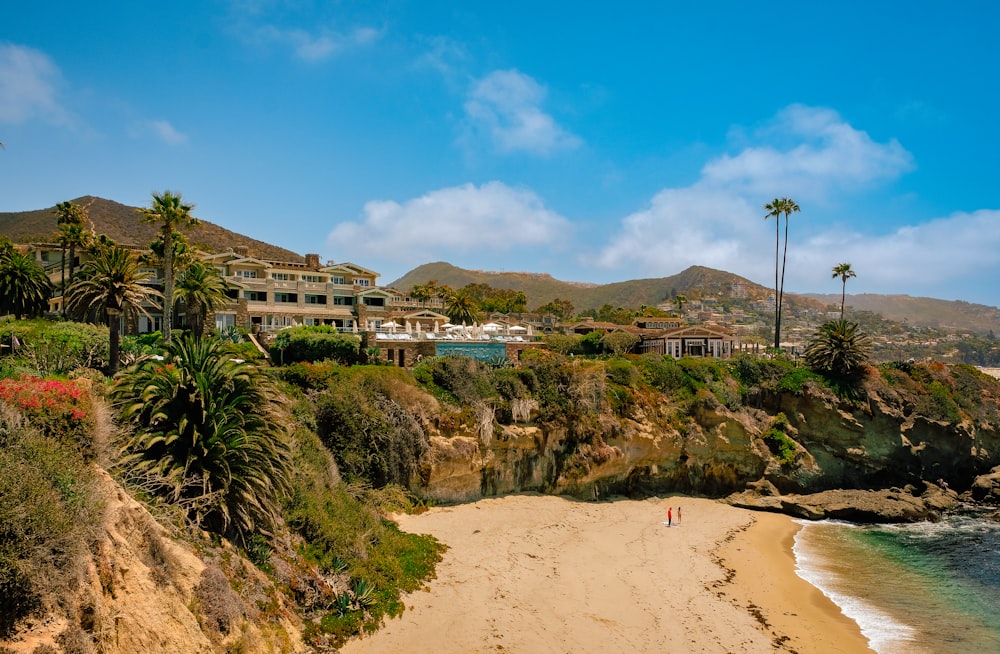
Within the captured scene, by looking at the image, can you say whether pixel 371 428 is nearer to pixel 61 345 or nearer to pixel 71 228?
pixel 61 345

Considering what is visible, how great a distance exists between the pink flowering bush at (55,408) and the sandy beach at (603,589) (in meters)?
8.75

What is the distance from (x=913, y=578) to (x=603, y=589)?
15.8m

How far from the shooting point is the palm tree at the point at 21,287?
138 feet

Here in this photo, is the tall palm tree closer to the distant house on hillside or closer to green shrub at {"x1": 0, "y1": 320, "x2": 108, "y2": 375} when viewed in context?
green shrub at {"x1": 0, "y1": 320, "x2": 108, "y2": 375}

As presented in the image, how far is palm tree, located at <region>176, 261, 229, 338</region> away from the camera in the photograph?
38.0 meters

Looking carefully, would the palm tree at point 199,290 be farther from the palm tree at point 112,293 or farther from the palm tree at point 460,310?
the palm tree at point 460,310

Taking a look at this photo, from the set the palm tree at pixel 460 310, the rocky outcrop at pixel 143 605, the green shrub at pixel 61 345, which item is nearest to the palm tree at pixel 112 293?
the green shrub at pixel 61 345

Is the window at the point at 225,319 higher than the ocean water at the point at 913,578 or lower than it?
higher

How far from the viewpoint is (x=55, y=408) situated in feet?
40.4

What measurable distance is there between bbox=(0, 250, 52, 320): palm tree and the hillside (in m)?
67.1

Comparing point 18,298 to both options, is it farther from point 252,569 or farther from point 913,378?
point 913,378

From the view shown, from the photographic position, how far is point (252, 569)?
15305mm

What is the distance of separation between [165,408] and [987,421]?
197ft

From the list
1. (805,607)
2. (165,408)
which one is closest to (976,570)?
(805,607)
